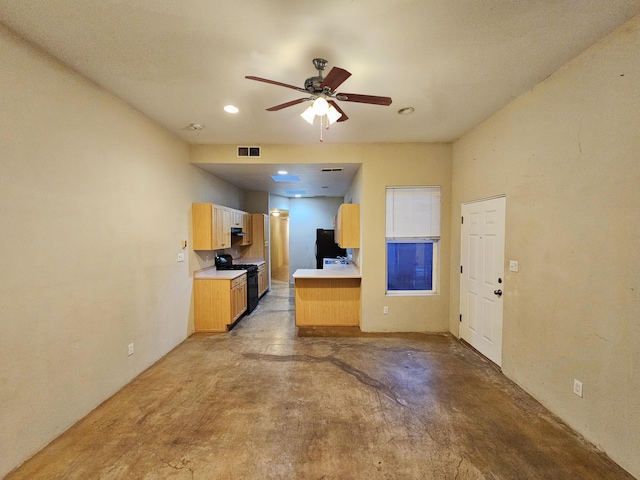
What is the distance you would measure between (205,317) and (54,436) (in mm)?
2230

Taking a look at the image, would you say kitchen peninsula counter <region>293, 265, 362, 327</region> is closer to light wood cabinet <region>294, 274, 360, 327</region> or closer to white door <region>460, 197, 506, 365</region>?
light wood cabinet <region>294, 274, 360, 327</region>

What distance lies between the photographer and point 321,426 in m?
2.14

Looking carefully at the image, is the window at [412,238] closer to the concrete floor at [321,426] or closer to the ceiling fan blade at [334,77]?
the concrete floor at [321,426]

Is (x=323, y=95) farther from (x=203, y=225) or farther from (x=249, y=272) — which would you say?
(x=249, y=272)

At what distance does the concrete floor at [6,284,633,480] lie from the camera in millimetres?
1758

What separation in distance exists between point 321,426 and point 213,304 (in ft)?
8.95

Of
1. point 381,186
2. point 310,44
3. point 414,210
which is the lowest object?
point 414,210

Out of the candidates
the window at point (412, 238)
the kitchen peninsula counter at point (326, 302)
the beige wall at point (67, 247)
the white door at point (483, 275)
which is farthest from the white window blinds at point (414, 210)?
the beige wall at point (67, 247)

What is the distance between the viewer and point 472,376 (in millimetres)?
2898

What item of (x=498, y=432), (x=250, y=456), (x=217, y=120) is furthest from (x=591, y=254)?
(x=217, y=120)

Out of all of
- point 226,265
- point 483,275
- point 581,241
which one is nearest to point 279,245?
point 226,265

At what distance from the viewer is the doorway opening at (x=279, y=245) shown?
9055 mm

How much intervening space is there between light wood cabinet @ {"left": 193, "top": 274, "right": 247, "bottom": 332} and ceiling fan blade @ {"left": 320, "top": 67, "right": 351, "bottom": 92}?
3.26m

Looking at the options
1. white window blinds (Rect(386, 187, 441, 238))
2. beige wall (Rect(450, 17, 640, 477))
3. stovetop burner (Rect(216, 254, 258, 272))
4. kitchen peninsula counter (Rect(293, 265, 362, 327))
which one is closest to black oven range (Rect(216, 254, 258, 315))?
stovetop burner (Rect(216, 254, 258, 272))
